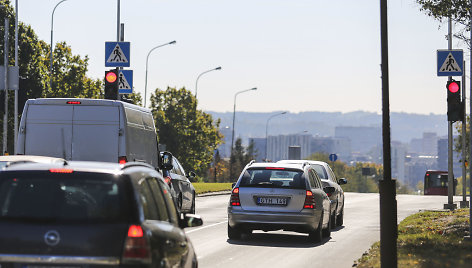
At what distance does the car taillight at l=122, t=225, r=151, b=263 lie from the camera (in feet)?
23.2

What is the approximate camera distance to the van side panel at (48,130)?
1758 cm

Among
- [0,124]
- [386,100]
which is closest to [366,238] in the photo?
[386,100]

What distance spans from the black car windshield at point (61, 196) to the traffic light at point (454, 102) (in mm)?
16146

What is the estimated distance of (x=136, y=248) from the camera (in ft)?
23.3

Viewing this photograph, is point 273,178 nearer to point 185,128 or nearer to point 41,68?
point 41,68

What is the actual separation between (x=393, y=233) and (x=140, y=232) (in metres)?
5.70

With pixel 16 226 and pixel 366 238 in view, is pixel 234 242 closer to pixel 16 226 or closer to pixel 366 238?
pixel 366 238

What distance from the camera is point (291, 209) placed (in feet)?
60.6

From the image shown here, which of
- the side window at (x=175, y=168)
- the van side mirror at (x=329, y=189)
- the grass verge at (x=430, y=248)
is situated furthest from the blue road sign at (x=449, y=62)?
the side window at (x=175, y=168)

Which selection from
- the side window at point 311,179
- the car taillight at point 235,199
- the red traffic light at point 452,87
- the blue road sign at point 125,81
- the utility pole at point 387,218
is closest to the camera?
the utility pole at point 387,218

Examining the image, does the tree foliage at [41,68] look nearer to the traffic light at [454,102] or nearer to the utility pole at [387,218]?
the traffic light at [454,102]

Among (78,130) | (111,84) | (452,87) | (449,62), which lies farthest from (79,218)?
(449,62)

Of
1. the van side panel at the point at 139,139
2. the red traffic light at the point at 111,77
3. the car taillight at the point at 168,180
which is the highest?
the red traffic light at the point at 111,77

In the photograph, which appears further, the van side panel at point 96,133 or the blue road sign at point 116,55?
the blue road sign at point 116,55
